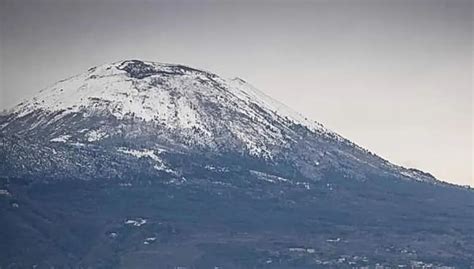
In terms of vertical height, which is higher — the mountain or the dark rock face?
the dark rock face

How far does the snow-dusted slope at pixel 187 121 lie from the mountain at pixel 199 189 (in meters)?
0.04

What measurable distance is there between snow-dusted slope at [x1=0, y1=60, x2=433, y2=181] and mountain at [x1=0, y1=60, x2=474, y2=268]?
0.13ft

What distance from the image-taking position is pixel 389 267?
17.4 metres

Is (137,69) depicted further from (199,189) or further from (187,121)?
(187,121)

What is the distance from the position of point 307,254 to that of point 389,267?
3.94 ft

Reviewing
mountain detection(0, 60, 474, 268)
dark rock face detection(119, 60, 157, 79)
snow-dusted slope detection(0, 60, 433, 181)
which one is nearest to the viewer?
mountain detection(0, 60, 474, 268)

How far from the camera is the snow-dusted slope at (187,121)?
1930 cm

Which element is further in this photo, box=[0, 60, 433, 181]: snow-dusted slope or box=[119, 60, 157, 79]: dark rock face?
box=[0, 60, 433, 181]: snow-dusted slope

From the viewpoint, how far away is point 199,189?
19797 millimetres

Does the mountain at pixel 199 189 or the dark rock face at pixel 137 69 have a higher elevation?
the dark rock face at pixel 137 69

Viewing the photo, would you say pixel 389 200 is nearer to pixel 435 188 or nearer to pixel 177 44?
pixel 435 188

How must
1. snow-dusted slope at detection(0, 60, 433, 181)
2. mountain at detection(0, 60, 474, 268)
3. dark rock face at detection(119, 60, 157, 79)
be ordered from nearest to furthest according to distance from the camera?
mountain at detection(0, 60, 474, 268), dark rock face at detection(119, 60, 157, 79), snow-dusted slope at detection(0, 60, 433, 181)

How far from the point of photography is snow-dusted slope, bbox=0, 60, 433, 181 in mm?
19297

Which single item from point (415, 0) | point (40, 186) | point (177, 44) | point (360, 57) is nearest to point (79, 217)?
point (40, 186)
